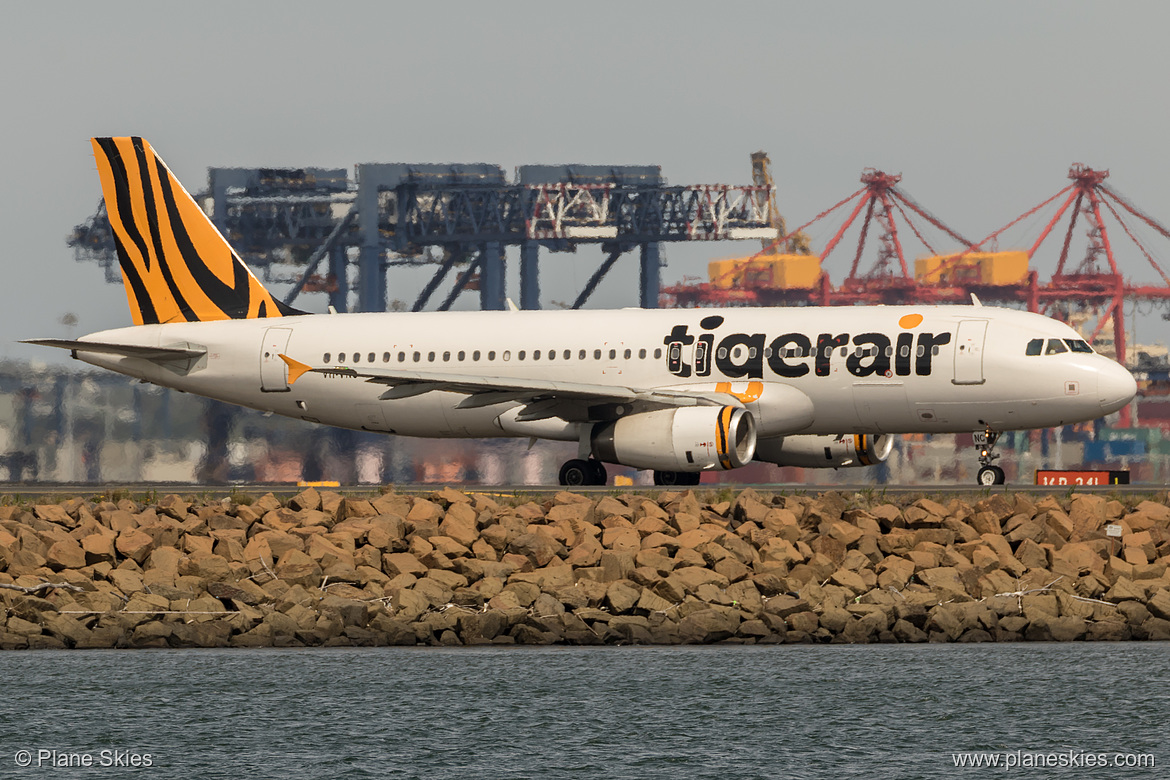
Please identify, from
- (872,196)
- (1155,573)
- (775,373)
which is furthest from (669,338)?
(872,196)

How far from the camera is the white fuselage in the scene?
30.2 m

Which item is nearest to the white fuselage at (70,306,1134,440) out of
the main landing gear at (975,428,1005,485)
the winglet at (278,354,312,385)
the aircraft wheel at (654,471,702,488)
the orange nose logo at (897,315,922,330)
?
the orange nose logo at (897,315,922,330)

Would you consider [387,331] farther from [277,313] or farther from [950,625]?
[950,625]

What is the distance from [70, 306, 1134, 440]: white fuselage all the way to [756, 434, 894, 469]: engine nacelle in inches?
100

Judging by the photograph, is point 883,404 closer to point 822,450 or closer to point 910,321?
point 910,321

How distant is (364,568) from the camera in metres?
22.3

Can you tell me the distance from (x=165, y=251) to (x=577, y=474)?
37.6ft

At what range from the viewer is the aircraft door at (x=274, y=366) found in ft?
116

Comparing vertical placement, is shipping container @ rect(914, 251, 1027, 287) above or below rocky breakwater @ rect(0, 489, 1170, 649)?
above

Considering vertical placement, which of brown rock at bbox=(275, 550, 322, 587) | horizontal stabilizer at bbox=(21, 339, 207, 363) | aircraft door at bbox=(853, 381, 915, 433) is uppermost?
horizontal stabilizer at bbox=(21, 339, 207, 363)

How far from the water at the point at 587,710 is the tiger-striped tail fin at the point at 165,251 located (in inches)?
706

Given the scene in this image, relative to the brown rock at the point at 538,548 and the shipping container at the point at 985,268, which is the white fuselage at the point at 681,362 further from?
the shipping container at the point at 985,268

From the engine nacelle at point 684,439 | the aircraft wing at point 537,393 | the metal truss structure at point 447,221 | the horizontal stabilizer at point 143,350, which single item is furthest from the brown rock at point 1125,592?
the metal truss structure at point 447,221

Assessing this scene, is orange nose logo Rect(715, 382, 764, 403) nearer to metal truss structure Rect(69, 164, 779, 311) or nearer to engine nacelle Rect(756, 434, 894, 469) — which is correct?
engine nacelle Rect(756, 434, 894, 469)
